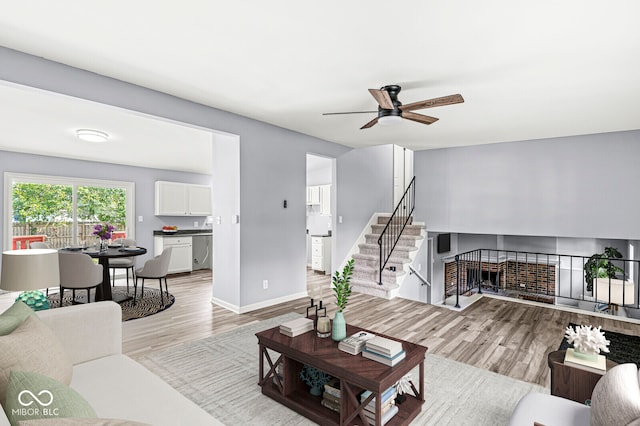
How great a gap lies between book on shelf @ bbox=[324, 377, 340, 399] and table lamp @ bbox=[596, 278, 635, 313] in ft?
16.8

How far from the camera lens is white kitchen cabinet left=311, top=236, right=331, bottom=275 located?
741 cm

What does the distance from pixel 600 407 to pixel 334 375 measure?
1.25 metres

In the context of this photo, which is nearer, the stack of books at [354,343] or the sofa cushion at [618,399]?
the sofa cushion at [618,399]

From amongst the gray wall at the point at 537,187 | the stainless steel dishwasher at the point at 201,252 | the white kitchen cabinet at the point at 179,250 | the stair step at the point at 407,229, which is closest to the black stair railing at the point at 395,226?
the stair step at the point at 407,229

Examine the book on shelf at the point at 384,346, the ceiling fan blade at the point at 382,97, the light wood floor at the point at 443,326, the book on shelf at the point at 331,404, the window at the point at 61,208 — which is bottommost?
the light wood floor at the point at 443,326

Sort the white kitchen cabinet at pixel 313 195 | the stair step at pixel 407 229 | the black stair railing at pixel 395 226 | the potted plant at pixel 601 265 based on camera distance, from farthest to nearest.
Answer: the white kitchen cabinet at pixel 313 195 < the stair step at pixel 407 229 < the black stair railing at pixel 395 226 < the potted plant at pixel 601 265

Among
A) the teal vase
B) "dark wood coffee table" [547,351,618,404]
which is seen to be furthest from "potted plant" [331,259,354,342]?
"dark wood coffee table" [547,351,618,404]

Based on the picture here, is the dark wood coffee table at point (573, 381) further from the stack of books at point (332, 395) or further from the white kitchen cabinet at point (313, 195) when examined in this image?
the white kitchen cabinet at point (313, 195)

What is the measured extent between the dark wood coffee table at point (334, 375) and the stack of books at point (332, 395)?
0.03 metres

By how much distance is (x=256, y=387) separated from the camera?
2545 mm

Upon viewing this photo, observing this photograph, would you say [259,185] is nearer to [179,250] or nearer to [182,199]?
[179,250]

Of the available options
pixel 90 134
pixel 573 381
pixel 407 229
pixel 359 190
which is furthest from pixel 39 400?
pixel 407 229

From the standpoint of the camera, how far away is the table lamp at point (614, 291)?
5246mm

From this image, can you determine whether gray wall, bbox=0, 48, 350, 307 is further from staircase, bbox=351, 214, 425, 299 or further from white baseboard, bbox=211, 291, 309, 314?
staircase, bbox=351, 214, 425, 299
